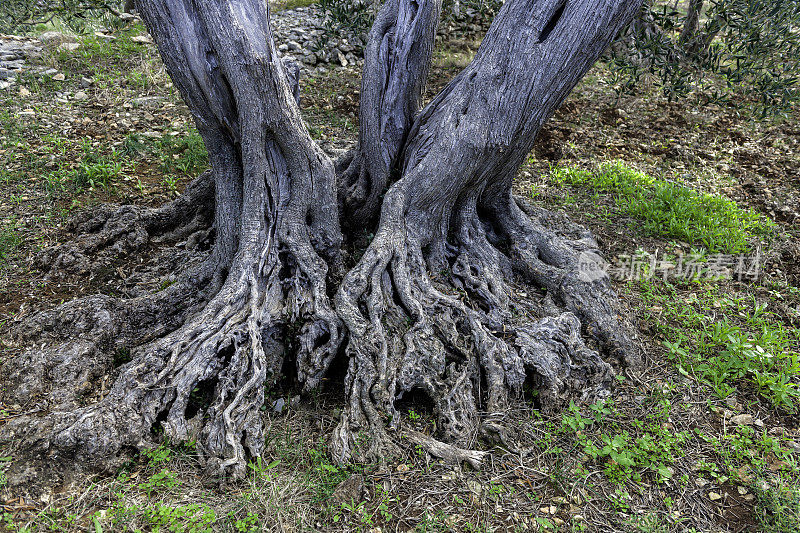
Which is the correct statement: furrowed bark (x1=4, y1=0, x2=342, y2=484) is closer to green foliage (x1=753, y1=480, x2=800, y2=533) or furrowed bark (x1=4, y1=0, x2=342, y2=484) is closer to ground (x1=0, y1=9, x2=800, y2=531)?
ground (x1=0, y1=9, x2=800, y2=531)

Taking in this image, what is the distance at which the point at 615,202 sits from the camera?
6.00m

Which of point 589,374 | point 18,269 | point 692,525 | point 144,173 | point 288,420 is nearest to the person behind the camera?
point 692,525

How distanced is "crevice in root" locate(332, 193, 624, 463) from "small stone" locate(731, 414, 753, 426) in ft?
2.81

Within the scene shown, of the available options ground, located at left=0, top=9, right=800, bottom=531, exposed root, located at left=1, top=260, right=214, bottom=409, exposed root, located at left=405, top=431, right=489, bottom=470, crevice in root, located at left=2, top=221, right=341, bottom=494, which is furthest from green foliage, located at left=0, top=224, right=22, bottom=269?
exposed root, located at left=405, top=431, right=489, bottom=470

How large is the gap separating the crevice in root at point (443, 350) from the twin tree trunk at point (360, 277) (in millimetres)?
15

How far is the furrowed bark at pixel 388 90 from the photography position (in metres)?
4.27

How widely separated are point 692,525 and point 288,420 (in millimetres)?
2462

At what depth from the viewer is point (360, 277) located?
3572 mm

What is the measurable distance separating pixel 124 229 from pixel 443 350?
3.35 meters

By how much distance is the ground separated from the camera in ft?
8.95

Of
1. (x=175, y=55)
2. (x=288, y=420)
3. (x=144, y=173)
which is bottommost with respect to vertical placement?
(x=288, y=420)

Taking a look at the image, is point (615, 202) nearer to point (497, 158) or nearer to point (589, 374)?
point (497, 158)

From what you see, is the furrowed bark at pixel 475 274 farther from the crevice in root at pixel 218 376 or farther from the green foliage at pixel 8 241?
the green foliage at pixel 8 241

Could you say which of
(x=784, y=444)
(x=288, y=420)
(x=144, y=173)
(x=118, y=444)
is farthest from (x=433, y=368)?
(x=144, y=173)
